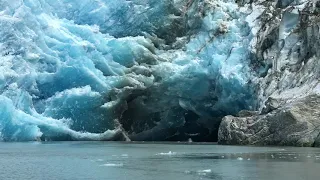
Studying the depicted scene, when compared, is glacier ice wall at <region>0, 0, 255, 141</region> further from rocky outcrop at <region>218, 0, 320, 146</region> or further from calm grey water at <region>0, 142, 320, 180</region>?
calm grey water at <region>0, 142, 320, 180</region>

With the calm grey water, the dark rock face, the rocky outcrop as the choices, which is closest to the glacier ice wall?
the rocky outcrop

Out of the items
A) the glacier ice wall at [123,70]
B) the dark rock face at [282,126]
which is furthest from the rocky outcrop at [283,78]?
the glacier ice wall at [123,70]

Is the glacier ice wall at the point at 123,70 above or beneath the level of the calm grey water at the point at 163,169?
above

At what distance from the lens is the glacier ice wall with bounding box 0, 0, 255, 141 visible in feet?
75.7

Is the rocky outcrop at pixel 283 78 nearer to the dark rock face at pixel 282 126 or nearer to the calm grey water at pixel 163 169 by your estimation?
the dark rock face at pixel 282 126

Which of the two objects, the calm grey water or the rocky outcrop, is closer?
the calm grey water

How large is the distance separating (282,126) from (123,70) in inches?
348

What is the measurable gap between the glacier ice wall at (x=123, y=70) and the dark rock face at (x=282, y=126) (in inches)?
131

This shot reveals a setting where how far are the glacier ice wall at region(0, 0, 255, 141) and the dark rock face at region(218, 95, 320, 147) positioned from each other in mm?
3337

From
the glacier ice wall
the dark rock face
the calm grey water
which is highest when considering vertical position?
the glacier ice wall

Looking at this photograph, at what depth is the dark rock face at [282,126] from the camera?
17547 mm

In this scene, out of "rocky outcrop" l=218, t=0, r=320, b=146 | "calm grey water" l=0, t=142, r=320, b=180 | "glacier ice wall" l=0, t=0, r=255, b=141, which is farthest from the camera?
"glacier ice wall" l=0, t=0, r=255, b=141

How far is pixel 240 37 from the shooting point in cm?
2433

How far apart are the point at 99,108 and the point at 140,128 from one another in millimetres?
2833
